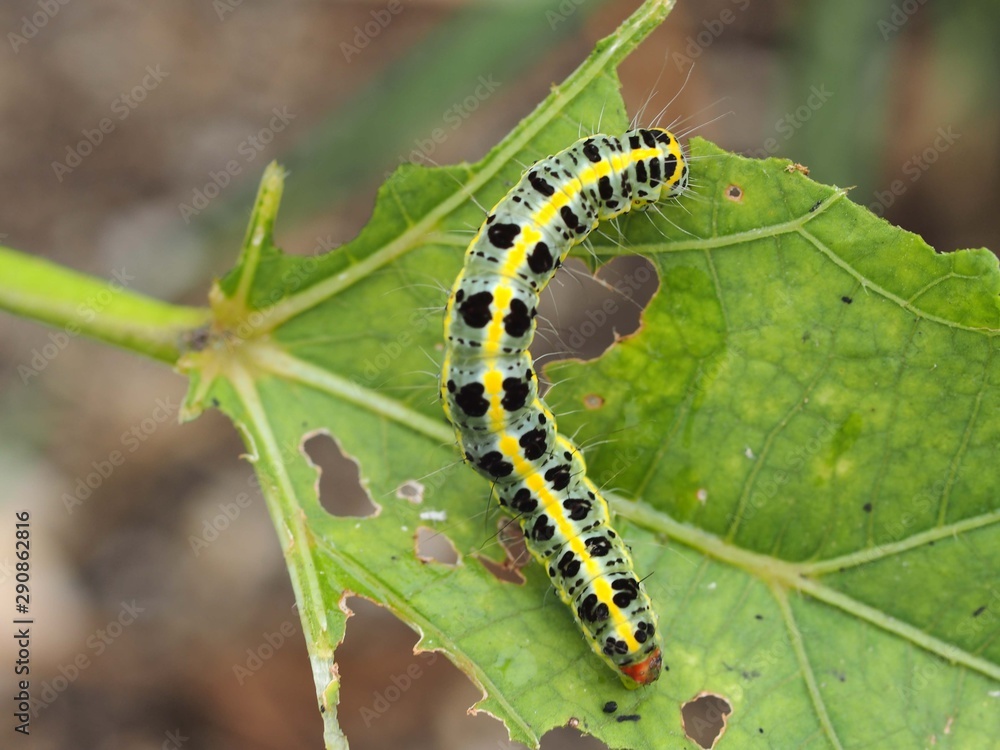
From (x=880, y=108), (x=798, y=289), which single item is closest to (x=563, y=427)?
(x=798, y=289)

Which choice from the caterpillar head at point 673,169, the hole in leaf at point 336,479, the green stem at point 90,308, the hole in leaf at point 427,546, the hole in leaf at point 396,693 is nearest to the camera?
the green stem at point 90,308

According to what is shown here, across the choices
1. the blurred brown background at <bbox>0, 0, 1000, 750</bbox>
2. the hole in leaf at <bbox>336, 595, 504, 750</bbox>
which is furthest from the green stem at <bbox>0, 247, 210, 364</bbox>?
the hole in leaf at <bbox>336, 595, 504, 750</bbox>

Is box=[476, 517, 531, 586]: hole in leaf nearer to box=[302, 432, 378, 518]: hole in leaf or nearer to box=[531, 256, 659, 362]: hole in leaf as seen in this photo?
box=[302, 432, 378, 518]: hole in leaf

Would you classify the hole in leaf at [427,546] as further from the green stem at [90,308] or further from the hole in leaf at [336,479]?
the hole in leaf at [336,479]

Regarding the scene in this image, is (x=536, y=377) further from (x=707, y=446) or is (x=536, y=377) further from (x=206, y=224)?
(x=206, y=224)

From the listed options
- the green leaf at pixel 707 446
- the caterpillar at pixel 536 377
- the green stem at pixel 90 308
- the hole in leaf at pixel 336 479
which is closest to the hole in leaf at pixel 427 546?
the green leaf at pixel 707 446

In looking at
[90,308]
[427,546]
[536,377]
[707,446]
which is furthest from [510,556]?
[90,308]
